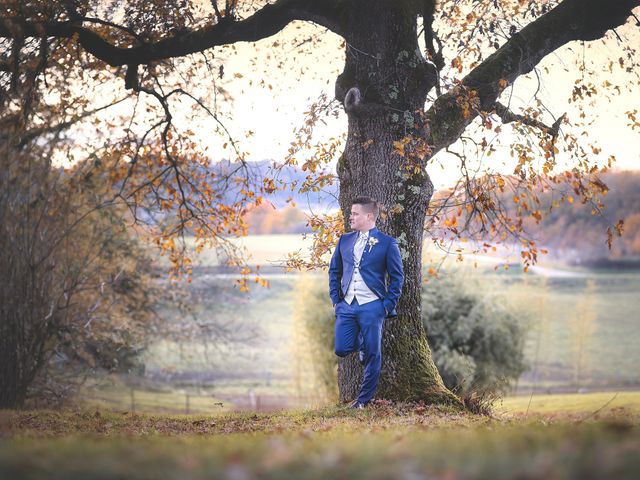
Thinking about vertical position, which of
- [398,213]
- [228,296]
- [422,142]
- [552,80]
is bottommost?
[228,296]

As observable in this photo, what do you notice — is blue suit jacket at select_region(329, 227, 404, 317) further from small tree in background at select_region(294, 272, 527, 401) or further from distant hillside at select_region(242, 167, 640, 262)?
distant hillside at select_region(242, 167, 640, 262)

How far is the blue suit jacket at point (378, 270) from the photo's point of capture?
732cm

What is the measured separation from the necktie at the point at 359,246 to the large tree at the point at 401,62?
1378mm

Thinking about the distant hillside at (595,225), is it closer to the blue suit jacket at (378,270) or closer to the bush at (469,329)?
the bush at (469,329)

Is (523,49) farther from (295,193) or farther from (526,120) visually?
(295,193)

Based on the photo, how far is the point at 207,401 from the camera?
36.0 meters

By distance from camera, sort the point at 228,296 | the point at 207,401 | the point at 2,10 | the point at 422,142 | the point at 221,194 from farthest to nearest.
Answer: the point at 207,401 → the point at 228,296 → the point at 221,194 → the point at 2,10 → the point at 422,142

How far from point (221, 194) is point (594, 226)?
139 feet

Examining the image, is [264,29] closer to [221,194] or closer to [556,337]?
[221,194]

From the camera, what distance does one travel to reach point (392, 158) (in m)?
9.01

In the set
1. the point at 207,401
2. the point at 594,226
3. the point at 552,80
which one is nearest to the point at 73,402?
the point at 552,80

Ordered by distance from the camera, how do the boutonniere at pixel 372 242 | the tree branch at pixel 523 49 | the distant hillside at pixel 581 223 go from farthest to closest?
the distant hillside at pixel 581 223 → the tree branch at pixel 523 49 → the boutonniere at pixel 372 242

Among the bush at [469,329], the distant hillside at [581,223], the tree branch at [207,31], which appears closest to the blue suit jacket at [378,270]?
the tree branch at [207,31]

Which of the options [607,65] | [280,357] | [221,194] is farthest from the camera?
[280,357]
